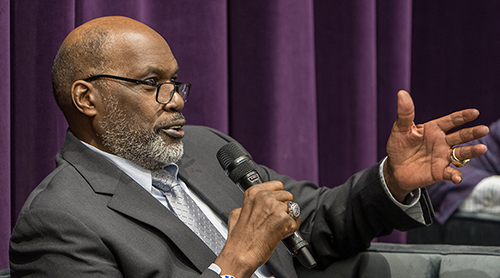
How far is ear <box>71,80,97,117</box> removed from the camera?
1.16 meters

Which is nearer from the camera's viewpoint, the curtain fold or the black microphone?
the black microphone

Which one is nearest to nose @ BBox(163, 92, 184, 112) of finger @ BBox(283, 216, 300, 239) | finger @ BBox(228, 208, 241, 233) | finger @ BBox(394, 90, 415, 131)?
finger @ BBox(228, 208, 241, 233)

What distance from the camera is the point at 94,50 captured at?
3.74ft

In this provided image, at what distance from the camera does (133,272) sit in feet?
3.25

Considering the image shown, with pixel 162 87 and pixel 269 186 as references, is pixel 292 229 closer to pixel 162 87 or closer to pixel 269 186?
pixel 269 186

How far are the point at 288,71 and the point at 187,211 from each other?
795 millimetres

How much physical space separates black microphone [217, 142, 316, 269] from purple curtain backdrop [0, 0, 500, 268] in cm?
58

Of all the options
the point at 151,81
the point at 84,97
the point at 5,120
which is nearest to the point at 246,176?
the point at 151,81

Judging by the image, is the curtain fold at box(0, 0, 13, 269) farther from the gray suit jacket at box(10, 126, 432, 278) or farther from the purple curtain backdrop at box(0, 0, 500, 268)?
the gray suit jacket at box(10, 126, 432, 278)

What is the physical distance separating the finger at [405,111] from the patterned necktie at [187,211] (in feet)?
1.81

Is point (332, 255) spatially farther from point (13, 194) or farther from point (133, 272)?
point (13, 194)

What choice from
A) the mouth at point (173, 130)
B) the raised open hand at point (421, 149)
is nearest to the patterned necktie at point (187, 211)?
the mouth at point (173, 130)

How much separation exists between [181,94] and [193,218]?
1.11 ft

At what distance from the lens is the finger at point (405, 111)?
1079 mm
